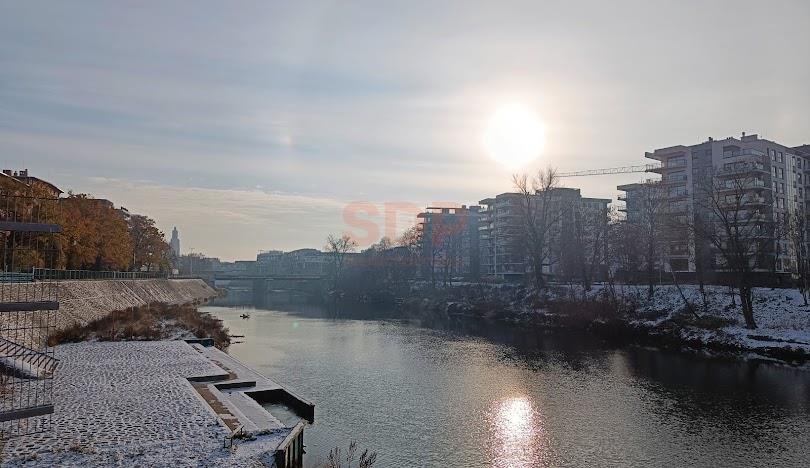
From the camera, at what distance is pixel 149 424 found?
65.6 ft

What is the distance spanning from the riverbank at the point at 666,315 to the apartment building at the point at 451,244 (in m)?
29.3

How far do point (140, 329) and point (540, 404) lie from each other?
33.0m

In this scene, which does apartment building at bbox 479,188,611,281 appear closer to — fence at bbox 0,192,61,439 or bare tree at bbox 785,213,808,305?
bare tree at bbox 785,213,808,305

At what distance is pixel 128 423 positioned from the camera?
65.4 feet

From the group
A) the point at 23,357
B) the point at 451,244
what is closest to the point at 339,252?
the point at 451,244

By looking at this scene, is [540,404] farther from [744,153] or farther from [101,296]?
[744,153]

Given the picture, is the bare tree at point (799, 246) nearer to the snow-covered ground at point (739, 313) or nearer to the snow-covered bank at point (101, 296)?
the snow-covered ground at point (739, 313)

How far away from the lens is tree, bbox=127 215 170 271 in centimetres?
10581

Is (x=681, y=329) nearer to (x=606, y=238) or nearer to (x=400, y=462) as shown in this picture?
(x=606, y=238)

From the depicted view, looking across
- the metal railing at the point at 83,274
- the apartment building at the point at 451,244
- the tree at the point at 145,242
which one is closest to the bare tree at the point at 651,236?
the apartment building at the point at 451,244

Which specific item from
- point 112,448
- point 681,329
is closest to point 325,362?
point 112,448

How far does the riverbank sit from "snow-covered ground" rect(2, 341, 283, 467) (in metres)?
40.8

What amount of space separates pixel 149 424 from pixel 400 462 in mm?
9004

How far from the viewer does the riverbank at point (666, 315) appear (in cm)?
4606
